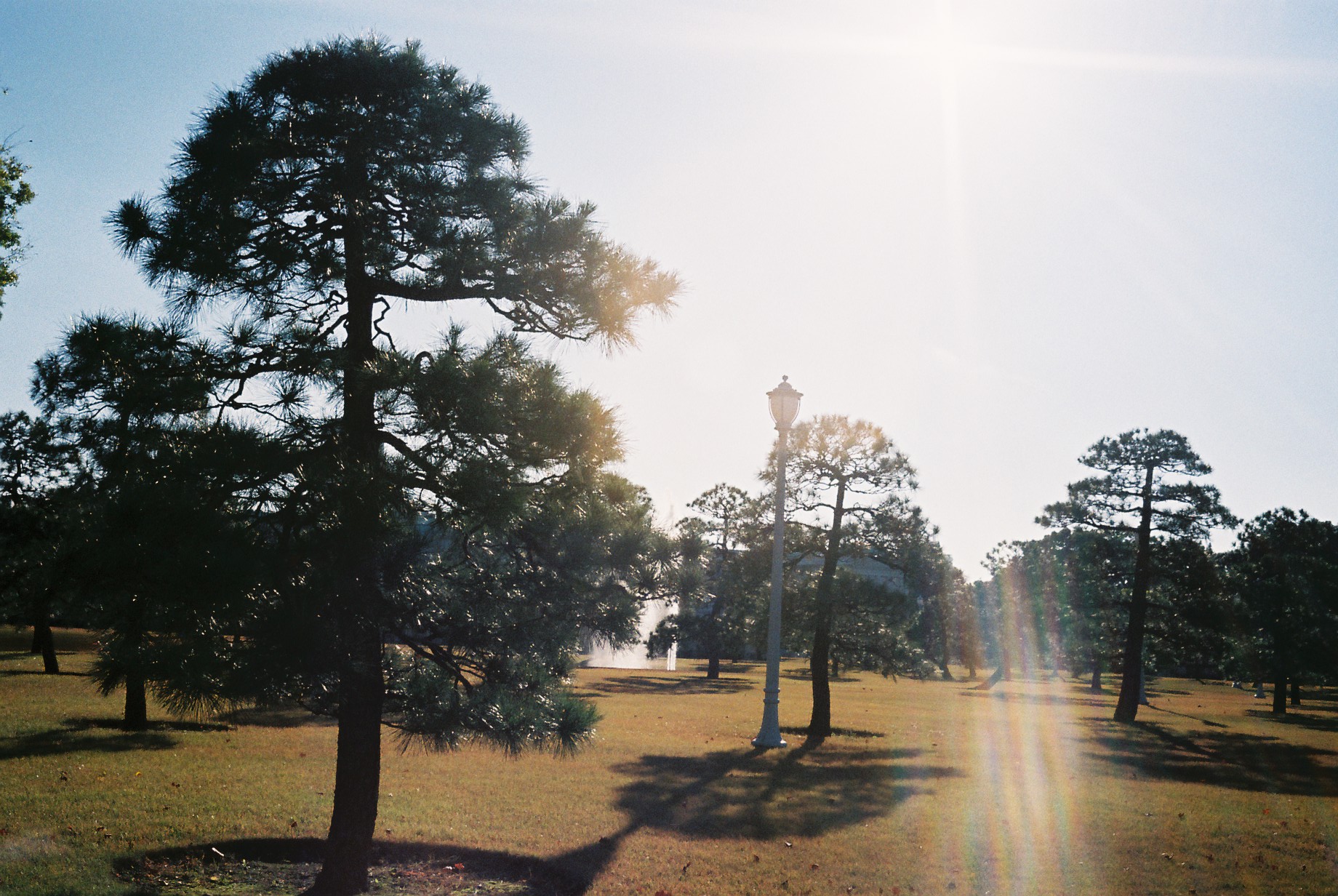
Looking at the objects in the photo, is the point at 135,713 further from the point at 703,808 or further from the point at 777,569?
the point at 777,569

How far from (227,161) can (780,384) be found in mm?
12377

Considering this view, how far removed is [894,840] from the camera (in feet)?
33.2

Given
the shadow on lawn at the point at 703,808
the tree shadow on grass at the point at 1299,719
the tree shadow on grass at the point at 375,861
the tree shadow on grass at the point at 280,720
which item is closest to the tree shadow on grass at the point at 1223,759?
the shadow on lawn at the point at 703,808

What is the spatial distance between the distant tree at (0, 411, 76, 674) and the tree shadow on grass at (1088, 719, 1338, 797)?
60.1 feet

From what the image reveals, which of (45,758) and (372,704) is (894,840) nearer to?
(372,704)

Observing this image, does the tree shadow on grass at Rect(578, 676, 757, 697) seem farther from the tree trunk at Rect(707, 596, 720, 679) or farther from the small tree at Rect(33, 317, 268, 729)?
the small tree at Rect(33, 317, 268, 729)

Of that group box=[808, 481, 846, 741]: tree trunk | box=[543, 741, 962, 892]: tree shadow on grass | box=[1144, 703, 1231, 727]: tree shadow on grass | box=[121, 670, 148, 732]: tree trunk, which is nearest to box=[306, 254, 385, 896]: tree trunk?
box=[543, 741, 962, 892]: tree shadow on grass

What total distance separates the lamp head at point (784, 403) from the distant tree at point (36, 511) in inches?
451

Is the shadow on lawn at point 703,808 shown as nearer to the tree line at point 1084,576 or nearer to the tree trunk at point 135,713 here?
the tree line at point 1084,576

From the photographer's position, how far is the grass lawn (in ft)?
26.0

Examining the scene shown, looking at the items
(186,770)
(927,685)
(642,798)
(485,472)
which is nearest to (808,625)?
(642,798)

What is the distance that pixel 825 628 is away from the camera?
21031 millimetres

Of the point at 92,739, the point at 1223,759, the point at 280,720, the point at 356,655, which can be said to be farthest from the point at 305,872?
the point at 1223,759

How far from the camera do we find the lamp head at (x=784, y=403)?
17.2m
